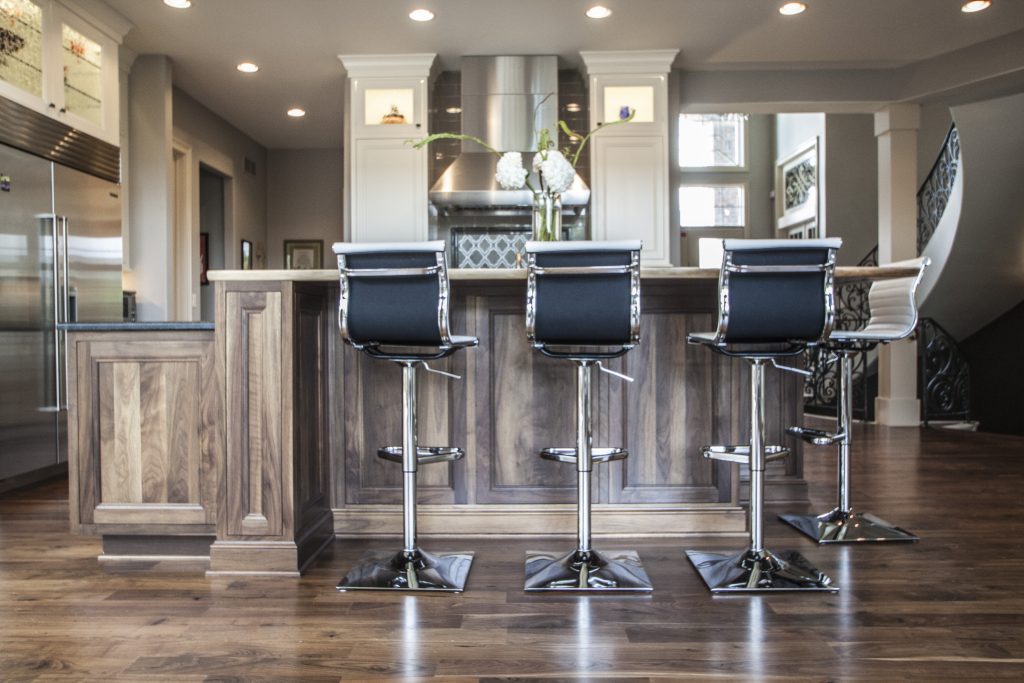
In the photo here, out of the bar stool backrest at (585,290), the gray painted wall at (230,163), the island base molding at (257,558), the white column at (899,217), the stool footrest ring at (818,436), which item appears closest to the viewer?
→ the bar stool backrest at (585,290)

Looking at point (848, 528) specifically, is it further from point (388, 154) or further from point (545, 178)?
point (388, 154)

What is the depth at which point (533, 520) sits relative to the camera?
117 inches

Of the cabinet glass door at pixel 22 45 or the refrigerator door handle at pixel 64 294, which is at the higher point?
the cabinet glass door at pixel 22 45

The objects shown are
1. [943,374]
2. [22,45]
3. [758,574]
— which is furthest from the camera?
[943,374]

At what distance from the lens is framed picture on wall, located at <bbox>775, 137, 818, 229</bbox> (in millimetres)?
9578

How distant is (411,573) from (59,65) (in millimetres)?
3688

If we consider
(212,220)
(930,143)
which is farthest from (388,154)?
(930,143)

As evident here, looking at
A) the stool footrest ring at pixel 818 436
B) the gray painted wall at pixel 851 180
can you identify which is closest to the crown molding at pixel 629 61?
the stool footrest ring at pixel 818 436

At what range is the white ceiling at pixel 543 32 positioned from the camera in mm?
4797

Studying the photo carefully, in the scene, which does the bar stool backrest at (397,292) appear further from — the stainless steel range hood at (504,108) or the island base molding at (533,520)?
the stainless steel range hood at (504,108)

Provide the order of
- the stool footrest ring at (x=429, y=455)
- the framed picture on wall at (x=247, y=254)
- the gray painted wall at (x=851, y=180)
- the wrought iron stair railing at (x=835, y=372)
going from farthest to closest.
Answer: the gray painted wall at (x=851, y=180) < the framed picture on wall at (x=247, y=254) < the wrought iron stair railing at (x=835, y=372) < the stool footrest ring at (x=429, y=455)

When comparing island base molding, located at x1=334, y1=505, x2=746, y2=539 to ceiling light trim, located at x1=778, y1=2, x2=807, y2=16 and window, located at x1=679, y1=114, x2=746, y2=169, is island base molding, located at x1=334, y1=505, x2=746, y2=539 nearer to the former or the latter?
ceiling light trim, located at x1=778, y1=2, x2=807, y2=16

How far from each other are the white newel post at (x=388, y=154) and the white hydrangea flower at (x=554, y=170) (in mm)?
3124

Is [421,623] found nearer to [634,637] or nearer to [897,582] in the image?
[634,637]
